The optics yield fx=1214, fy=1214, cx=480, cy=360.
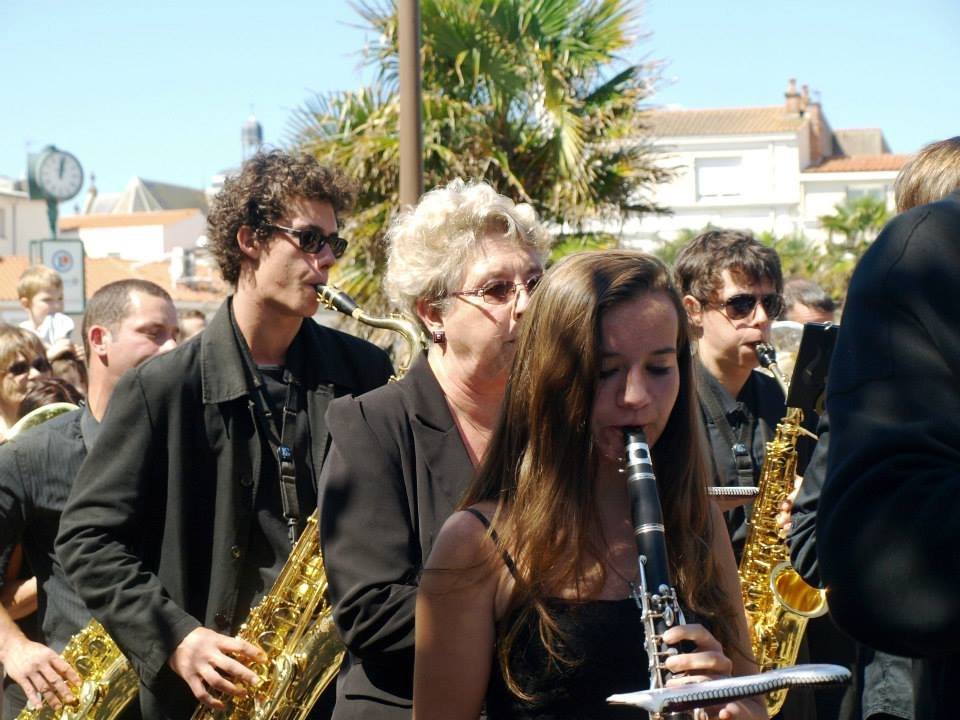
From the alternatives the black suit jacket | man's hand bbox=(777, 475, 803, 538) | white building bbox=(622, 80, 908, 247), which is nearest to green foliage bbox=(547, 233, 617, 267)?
man's hand bbox=(777, 475, 803, 538)

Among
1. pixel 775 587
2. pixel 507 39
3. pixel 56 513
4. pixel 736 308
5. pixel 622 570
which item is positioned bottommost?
pixel 775 587

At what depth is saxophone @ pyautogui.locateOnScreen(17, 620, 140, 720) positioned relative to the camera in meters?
3.82

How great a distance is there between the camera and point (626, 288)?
2.23m

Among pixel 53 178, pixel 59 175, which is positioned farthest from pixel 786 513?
pixel 59 175

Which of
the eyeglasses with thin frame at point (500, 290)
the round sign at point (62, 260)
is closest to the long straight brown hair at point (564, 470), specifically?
the eyeglasses with thin frame at point (500, 290)

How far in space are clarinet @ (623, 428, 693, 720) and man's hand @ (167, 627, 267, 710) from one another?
162 centimetres

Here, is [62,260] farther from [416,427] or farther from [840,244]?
[840,244]

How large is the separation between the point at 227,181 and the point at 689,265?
6.16ft

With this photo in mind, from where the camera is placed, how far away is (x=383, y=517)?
110 inches

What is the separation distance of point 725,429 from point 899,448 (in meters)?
3.04

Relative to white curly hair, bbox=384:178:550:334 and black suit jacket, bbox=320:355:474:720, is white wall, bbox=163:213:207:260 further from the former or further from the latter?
black suit jacket, bbox=320:355:474:720

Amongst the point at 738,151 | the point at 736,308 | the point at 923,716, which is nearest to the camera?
the point at 923,716

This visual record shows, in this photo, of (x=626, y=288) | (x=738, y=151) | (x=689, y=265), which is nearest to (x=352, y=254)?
(x=689, y=265)

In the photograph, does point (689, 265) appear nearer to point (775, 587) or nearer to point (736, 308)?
point (736, 308)
